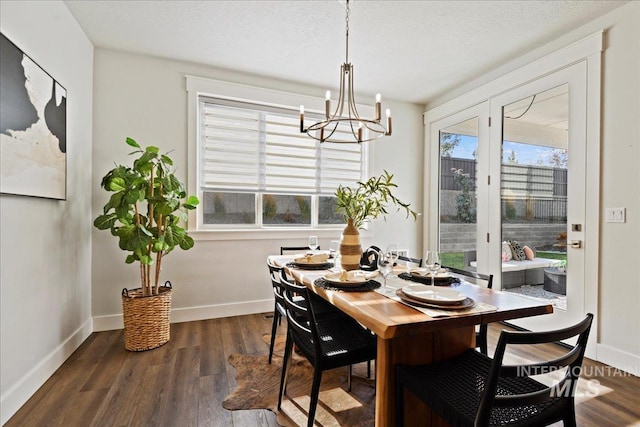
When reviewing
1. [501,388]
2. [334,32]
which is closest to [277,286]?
[501,388]

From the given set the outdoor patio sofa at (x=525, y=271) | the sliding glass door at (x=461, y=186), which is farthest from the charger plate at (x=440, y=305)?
the sliding glass door at (x=461, y=186)

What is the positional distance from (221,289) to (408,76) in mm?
3196

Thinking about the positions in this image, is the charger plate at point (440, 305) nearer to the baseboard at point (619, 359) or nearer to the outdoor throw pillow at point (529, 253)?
the baseboard at point (619, 359)

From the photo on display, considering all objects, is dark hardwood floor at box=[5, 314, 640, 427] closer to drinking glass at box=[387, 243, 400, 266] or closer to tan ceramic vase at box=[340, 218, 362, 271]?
tan ceramic vase at box=[340, 218, 362, 271]

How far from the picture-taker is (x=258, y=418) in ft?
5.63

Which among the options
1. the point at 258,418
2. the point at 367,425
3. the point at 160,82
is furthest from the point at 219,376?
the point at 160,82

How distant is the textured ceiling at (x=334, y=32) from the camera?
7.65ft

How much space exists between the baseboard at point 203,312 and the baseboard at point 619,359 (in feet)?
9.88

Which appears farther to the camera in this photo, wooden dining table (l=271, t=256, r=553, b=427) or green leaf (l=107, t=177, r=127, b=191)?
green leaf (l=107, t=177, r=127, b=191)

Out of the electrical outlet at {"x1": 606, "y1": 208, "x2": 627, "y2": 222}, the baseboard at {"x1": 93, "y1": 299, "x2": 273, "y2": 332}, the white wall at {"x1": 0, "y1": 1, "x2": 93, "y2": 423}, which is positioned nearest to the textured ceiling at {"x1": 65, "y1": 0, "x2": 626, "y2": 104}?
the white wall at {"x1": 0, "y1": 1, "x2": 93, "y2": 423}

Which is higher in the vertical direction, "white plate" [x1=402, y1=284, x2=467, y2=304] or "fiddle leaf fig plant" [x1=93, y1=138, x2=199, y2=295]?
"fiddle leaf fig plant" [x1=93, y1=138, x2=199, y2=295]

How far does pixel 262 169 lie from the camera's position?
3555 mm

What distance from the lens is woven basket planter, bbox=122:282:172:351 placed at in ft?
8.21

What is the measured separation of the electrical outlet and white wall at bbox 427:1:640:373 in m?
0.03
